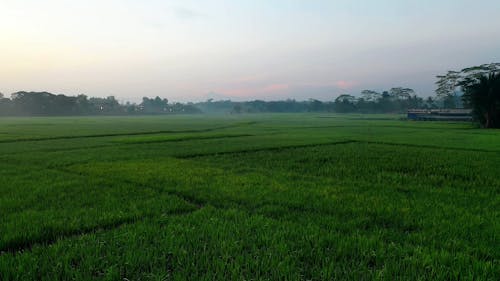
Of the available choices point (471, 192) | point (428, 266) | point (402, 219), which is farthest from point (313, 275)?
point (471, 192)

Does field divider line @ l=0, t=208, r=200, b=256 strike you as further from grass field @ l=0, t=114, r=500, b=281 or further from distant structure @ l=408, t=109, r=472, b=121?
distant structure @ l=408, t=109, r=472, b=121

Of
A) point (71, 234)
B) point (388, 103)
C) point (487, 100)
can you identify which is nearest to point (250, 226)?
point (71, 234)

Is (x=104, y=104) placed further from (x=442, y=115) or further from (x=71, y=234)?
(x=71, y=234)

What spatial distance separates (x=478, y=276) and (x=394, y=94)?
153 metres

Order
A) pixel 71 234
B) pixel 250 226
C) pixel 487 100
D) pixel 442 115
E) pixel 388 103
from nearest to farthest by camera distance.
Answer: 1. pixel 71 234
2. pixel 250 226
3. pixel 487 100
4. pixel 442 115
5. pixel 388 103

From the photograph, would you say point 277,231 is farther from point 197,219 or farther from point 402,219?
point 402,219

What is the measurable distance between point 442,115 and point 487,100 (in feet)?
124

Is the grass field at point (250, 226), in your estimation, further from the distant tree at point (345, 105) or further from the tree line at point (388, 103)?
the distant tree at point (345, 105)

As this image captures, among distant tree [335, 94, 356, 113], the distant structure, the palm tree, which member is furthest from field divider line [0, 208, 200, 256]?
distant tree [335, 94, 356, 113]

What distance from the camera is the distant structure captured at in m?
73.6

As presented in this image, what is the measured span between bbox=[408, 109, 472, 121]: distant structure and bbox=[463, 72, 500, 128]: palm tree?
3087cm

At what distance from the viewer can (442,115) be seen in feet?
252

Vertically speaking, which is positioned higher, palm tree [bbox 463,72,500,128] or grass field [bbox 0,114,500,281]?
palm tree [bbox 463,72,500,128]

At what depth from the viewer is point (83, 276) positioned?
3631 mm
